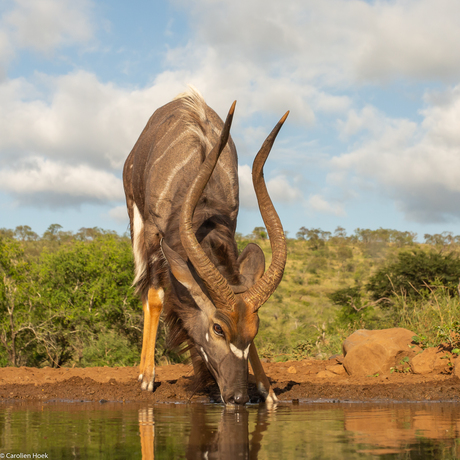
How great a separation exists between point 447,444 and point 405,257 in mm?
18230

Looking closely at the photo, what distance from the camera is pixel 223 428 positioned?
4.70m

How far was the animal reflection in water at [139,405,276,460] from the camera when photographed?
3.70 meters

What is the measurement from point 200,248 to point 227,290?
521 mm

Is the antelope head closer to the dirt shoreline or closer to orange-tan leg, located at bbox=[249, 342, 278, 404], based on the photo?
orange-tan leg, located at bbox=[249, 342, 278, 404]

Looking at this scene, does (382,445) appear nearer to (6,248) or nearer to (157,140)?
(157,140)

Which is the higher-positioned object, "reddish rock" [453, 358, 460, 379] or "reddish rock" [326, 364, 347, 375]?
"reddish rock" [453, 358, 460, 379]

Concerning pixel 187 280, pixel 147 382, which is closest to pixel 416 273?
pixel 147 382

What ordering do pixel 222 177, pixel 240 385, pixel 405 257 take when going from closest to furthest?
pixel 240 385 → pixel 222 177 → pixel 405 257

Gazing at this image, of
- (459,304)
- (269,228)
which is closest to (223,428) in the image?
(269,228)

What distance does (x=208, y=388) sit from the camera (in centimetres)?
758

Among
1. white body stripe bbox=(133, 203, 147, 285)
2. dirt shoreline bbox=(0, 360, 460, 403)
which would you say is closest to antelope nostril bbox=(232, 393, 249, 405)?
dirt shoreline bbox=(0, 360, 460, 403)

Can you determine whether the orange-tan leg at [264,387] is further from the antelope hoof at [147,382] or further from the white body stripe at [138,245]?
the white body stripe at [138,245]

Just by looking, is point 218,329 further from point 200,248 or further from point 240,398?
point 200,248

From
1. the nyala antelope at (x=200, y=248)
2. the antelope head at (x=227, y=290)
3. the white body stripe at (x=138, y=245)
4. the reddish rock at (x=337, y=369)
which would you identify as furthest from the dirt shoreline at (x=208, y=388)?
the white body stripe at (x=138, y=245)
